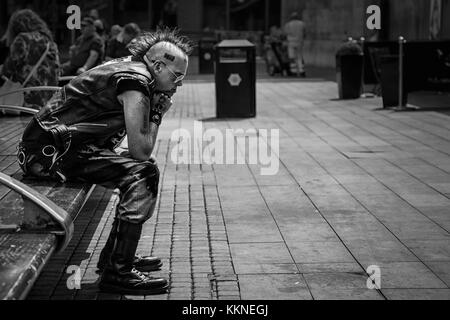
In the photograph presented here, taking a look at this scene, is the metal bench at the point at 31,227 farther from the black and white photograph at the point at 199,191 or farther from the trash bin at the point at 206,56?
the trash bin at the point at 206,56

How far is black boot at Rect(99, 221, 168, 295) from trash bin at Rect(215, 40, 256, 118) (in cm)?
943

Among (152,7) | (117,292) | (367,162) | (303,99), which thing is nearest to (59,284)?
(117,292)

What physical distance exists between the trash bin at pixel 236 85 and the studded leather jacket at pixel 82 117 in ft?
29.9

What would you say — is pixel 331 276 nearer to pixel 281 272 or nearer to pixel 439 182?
pixel 281 272


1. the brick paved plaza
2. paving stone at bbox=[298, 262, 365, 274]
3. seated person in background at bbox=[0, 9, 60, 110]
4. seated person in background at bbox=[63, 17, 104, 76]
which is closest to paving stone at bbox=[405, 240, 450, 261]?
the brick paved plaza

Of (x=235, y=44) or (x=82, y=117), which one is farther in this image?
(x=235, y=44)

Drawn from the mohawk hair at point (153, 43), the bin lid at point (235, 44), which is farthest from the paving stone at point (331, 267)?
the bin lid at point (235, 44)

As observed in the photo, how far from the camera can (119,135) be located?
5.29 metres

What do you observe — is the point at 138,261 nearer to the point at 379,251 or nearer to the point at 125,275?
the point at 125,275

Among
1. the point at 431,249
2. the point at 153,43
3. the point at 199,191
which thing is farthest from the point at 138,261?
the point at 199,191

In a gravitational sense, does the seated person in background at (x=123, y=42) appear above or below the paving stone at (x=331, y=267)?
above

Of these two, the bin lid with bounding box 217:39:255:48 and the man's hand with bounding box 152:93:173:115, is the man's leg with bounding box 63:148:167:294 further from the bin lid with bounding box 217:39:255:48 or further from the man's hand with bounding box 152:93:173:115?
the bin lid with bounding box 217:39:255:48

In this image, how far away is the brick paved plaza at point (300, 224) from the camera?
514 cm

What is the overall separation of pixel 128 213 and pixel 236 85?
9772mm
